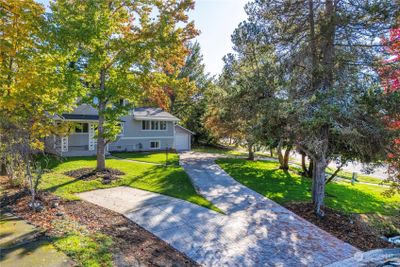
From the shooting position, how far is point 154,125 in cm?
2902

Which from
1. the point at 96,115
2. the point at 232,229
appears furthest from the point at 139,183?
the point at 96,115

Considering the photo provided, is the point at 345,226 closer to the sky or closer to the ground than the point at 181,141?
closer to the ground

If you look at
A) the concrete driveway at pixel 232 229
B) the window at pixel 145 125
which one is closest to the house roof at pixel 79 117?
the window at pixel 145 125

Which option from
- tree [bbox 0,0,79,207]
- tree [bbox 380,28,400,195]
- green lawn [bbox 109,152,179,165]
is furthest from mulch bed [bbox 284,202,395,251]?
green lawn [bbox 109,152,179,165]

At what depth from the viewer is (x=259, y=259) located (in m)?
6.11

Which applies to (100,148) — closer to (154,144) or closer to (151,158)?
(151,158)

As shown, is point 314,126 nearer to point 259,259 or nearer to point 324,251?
point 324,251

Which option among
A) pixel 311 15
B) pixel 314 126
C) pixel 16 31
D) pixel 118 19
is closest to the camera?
pixel 16 31

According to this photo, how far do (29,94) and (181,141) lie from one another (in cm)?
2565

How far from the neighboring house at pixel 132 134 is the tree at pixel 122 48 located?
777 centimetres

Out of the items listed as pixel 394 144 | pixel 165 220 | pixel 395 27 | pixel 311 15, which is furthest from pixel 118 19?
pixel 394 144

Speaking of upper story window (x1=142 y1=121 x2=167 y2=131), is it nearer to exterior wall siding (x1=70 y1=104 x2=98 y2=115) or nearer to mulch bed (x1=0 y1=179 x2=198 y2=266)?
exterior wall siding (x1=70 y1=104 x2=98 y2=115)

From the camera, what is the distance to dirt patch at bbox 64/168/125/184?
1300cm

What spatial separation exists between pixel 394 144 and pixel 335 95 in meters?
2.35
